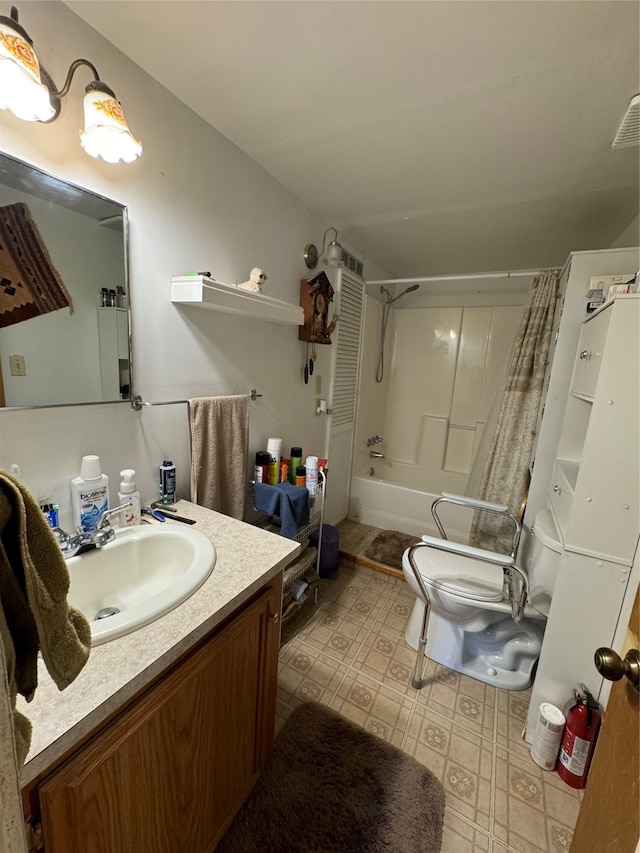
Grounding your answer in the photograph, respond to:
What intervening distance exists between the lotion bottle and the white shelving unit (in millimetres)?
1452

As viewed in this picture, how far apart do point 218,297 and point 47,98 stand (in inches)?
22.6

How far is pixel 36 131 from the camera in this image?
0.83 m

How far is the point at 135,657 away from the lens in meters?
0.64

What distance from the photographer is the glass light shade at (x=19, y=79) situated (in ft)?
2.20

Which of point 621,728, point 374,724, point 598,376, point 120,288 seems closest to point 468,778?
point 374,724

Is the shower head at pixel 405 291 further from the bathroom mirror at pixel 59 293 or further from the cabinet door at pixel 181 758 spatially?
the cabinet door at pixel 181 758

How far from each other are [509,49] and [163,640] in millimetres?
1650

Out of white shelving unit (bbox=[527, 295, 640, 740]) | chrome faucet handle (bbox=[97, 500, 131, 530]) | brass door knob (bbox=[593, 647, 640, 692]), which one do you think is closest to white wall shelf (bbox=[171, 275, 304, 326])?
chrome faucet handle (bbox=[97, 500, 131, 530])

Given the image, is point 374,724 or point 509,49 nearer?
point 509,49

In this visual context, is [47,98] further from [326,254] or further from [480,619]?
[480,619]

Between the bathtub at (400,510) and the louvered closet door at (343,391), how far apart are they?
0.11 metres

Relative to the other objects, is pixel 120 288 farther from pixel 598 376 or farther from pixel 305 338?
pixel 598 376

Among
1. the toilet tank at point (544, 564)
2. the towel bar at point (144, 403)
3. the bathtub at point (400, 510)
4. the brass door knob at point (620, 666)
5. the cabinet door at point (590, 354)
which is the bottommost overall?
the bathtub at point (400, 510)

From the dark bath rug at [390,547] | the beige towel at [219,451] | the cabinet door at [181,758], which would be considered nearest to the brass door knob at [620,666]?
the cabinet door at [181,758]
